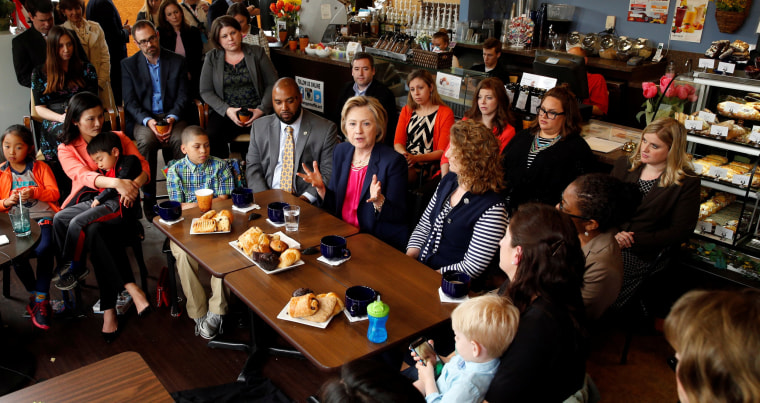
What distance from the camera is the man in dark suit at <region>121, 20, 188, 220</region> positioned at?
186 inches

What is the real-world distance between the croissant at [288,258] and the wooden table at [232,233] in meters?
0.17

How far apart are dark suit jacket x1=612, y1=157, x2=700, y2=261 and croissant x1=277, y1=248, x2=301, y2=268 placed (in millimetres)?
1895

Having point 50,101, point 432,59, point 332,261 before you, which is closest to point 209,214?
point 332,261

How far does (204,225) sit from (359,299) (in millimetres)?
1098

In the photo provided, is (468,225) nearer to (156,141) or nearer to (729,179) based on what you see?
(729,179)

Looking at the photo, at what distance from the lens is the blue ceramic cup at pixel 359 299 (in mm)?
2084

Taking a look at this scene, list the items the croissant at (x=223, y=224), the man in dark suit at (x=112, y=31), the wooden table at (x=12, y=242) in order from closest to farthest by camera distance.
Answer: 1. the wooden table at (x=12, y=242)
2. the croissant at (x=223, y=224)
3. the man in dark suit at (x=112, y=31)

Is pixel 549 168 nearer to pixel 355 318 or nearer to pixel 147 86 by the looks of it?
pixel 355 318

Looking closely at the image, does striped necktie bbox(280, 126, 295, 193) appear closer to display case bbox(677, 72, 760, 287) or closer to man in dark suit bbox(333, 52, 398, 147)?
man in dark suit bbox(333, 52, 398, 147)

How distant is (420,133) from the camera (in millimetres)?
4297

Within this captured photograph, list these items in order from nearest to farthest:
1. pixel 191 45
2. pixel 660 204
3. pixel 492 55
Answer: pixel 660 204 < pixel 492 55 < pixel 191 45

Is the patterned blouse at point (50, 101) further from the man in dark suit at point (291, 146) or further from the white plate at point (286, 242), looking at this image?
the white plate at point (286, 242)

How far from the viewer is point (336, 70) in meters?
5.68

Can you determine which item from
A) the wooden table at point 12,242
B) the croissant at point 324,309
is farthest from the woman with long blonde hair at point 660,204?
the wooden table at point 12,242
